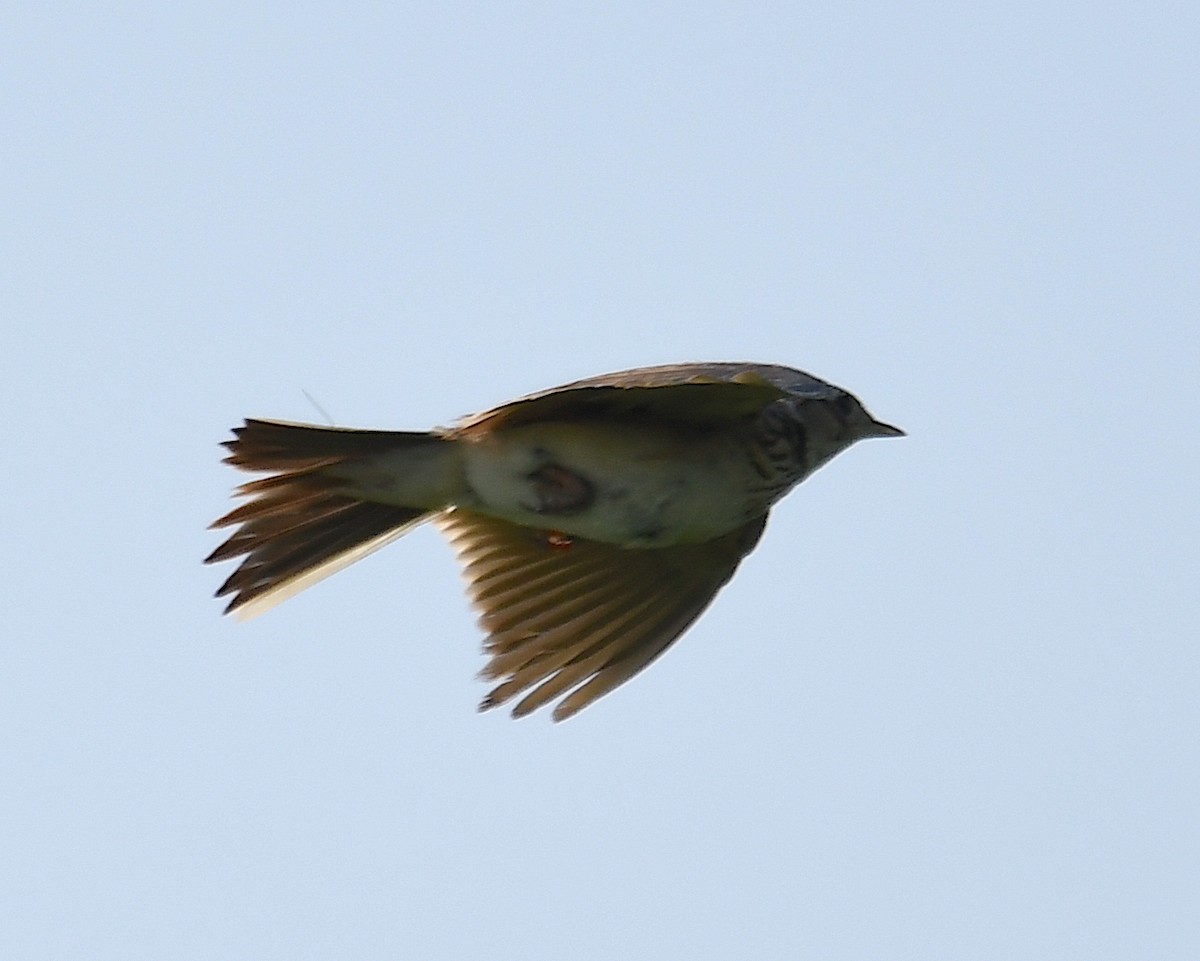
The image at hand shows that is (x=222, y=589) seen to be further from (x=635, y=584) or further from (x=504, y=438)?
(x=635, y=584)

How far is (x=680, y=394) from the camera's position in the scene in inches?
280

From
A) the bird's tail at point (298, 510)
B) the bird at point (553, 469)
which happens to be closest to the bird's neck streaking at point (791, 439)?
the bird at point (553, 469)

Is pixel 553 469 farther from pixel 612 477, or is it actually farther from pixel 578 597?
pixel 578 597

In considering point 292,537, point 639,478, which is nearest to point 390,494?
point 292,537

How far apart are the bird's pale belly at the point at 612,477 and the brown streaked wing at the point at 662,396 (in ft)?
0.22

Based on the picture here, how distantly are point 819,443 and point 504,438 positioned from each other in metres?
1.01

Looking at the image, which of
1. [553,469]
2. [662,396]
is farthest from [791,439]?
[553,469]

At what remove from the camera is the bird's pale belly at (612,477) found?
7.34 meters

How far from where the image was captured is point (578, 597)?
26.8 feet

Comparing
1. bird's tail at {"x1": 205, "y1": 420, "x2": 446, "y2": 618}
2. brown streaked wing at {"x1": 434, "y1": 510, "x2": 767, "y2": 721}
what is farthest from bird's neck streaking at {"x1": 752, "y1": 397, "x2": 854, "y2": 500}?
bird's tail at {"x1": 205, "y1": 420, "x2": 446, "y2": 618}

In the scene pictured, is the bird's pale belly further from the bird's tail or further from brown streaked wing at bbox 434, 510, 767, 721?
brown streaked wing at bbox 434, 510, 767, 721

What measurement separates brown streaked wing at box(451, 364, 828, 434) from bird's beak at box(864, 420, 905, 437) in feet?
1.89

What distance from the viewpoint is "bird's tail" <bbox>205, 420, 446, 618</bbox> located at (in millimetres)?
7316

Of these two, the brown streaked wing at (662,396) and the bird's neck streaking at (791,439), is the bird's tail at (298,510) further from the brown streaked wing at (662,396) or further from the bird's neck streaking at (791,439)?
the bird's neck streaking at (791,439)
